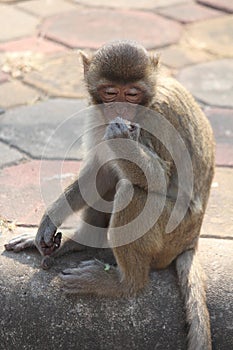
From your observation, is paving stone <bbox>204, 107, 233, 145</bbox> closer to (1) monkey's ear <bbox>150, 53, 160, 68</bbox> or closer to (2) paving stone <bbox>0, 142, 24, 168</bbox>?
(2) paving stone <bbox>0, 142, 24, 168</bbox>

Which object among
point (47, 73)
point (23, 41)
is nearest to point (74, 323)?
point (47, 73)

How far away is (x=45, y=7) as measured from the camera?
31.1ft

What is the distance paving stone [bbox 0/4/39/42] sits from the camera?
28.5 ft

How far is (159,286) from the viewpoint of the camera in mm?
4465

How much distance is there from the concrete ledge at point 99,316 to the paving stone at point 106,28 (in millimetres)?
4208

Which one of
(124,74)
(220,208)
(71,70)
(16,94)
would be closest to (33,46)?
(71,70)

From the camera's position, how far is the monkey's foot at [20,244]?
185 inches

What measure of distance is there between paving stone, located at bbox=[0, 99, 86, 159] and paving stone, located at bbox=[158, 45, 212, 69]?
1251 mm

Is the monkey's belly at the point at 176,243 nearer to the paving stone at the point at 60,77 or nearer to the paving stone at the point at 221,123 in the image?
the paving stone at the point at 221,123

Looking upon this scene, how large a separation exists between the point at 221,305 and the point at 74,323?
30.8 inches

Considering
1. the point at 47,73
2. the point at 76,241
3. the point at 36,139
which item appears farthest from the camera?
the point at 47,73

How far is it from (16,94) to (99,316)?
3.38 m

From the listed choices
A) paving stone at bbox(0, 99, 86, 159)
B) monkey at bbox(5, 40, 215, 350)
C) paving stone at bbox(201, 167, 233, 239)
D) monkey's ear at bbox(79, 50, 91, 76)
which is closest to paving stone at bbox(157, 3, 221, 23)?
paving stone at bbox(0, 99, 86, 159)

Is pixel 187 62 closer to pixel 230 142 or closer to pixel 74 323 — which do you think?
pixel 230 142
